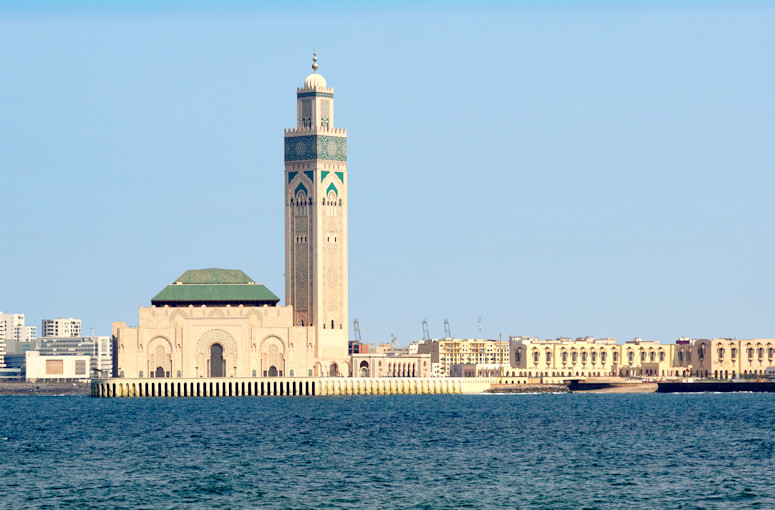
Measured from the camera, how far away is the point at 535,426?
120 metres

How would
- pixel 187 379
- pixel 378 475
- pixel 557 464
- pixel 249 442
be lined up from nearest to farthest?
pixel 378 475
pixel 557 464
pixel 249 442
pixel 187 379

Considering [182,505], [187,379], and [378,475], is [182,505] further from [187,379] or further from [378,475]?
[187,379]

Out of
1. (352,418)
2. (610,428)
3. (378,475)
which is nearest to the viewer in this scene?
(378,475)

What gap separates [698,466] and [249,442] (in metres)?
30.8

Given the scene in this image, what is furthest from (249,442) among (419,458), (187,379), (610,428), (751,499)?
(187,379)

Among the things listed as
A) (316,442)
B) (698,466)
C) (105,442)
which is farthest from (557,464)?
(105,442)

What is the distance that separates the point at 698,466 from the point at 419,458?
1534cm

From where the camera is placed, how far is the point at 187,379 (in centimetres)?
19738

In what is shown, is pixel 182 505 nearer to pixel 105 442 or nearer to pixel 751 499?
pixel 751 499

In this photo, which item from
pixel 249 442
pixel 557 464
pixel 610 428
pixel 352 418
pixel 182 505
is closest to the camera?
pixel 182 505

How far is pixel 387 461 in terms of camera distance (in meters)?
84.3

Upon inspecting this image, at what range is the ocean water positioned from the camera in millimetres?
67938

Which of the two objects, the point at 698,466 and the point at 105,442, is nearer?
the point at 698,466

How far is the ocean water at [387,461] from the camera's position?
67.9 meters
